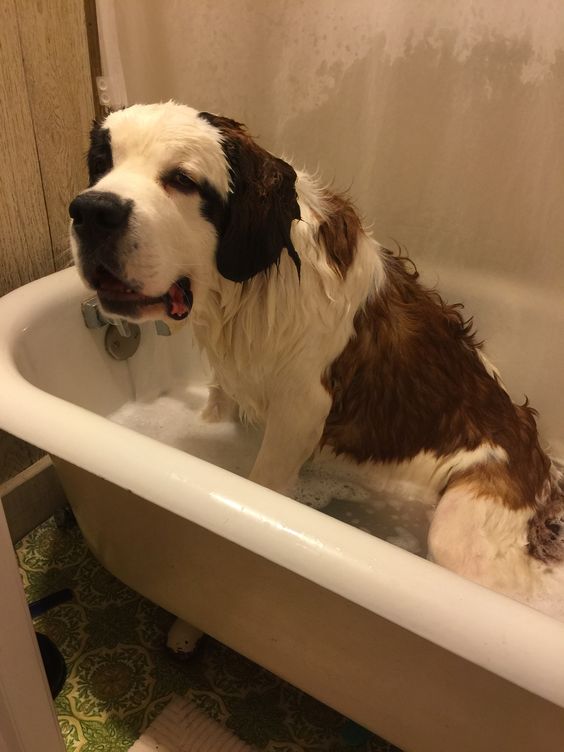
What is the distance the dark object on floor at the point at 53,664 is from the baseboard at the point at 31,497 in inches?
17.6

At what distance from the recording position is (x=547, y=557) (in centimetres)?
125

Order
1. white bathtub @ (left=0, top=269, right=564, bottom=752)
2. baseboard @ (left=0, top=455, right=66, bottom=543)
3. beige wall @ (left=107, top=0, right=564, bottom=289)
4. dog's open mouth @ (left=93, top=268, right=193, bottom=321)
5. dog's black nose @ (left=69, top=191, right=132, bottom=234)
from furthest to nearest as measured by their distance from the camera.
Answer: baseboard @ (left=0, top=455, right=66, bottom=543) → beige wall @ (left=107, top=0, right=564, bottom=289) → dog's open mouth @ (left=93, top=268, right=193, bottom=321) → dog's black nose @ (left=69, top=191, right=132, bottom=234) → white bathtub @ (left=0, top=269, right=564, bottom=752)

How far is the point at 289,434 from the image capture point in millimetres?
1360

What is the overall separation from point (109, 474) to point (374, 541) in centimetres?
42

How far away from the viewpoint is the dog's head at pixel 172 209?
0.99 meters

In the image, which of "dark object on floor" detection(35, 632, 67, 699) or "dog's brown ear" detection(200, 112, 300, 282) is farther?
"dark object on floor" detection(35, 632, 67, 699)

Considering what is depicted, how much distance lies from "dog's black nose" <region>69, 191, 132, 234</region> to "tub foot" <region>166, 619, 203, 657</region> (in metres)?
1.01

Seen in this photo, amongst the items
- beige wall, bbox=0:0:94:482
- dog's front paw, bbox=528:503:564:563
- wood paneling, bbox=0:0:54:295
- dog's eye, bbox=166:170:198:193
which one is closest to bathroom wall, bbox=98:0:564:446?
beige wall, bbox=0:0:94:482

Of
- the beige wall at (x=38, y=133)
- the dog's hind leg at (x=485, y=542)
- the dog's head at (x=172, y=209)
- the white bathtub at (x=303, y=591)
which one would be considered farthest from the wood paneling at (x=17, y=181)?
the dog's hind leg at (x=485, y=542)

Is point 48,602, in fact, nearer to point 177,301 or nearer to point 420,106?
point 177,301

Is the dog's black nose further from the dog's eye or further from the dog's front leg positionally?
the dog's front leg

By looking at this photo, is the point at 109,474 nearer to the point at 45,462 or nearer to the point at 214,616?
the point at 214,616

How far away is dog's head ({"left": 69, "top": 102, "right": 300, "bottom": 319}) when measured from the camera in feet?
3.24

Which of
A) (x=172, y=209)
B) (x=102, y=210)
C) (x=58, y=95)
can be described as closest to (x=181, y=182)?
(x=172, y=209)
